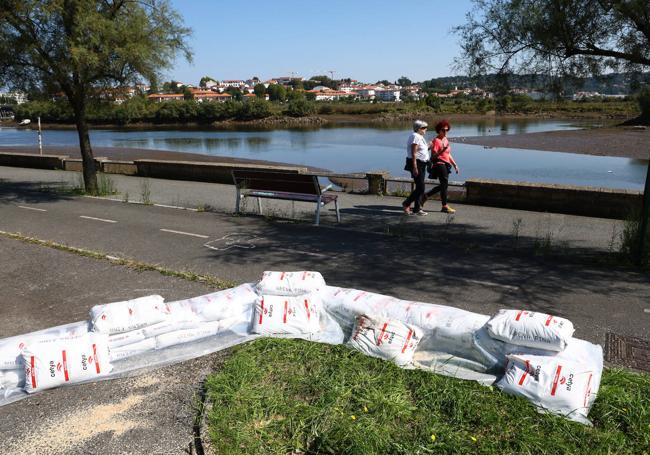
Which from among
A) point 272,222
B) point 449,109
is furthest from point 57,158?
point 449,109

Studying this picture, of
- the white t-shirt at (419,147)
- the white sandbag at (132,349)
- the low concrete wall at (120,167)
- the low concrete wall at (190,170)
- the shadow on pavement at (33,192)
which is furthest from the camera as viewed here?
the low concrete wall at (120,167)

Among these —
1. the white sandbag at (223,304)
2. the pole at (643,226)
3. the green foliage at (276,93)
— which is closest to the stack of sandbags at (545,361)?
the white sandbag at (223,304)

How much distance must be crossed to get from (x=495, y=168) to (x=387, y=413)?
29366mm

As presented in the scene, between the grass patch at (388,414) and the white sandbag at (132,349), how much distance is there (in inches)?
31.9

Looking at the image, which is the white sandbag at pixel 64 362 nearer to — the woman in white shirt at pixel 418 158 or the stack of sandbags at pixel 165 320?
the stack of sandbags at pixel 165 320

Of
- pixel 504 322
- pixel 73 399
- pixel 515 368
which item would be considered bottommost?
pixel 73 399

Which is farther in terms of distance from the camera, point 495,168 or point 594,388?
point 495,168

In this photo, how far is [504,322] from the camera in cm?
438

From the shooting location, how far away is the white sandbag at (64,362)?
4.42m

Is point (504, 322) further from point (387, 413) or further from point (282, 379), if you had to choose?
point (282, 379)

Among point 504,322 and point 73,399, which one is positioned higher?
point 504,322

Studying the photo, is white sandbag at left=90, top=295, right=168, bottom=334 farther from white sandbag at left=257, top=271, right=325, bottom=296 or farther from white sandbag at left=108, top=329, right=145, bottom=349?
white sandbag at left=257, top=271, right=325, bottom=296

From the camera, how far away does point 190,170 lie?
676 inches

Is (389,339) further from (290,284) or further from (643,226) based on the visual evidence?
(643,226)
